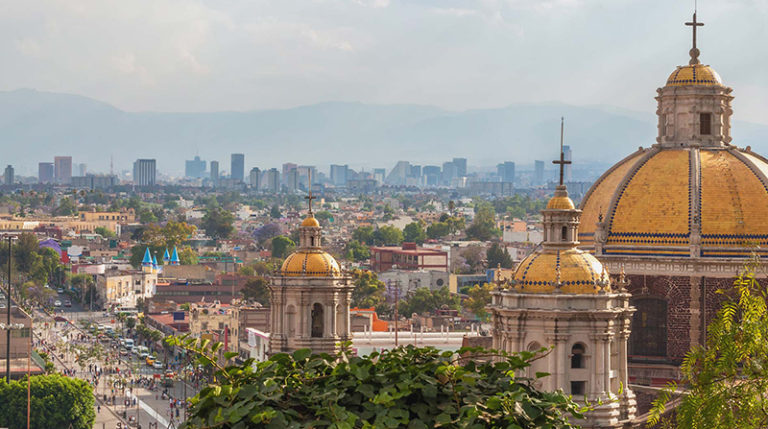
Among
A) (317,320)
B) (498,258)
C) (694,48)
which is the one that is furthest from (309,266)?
(498,258)

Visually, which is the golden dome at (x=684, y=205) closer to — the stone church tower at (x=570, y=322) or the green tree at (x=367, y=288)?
the stone church tower at (x=570, y=322)

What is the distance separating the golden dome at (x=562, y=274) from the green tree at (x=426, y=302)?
101513mm

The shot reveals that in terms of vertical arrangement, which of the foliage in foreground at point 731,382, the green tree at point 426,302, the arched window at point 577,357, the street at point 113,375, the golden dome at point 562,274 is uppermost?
the golden dome at point 562,274

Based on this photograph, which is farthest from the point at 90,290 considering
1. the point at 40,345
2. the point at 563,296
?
the point at 563,296

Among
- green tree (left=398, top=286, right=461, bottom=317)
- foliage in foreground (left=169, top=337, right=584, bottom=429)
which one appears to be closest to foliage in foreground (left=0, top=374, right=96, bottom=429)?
green tree (left=398, top=286, right=461, bottom=317)

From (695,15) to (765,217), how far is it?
8.59m

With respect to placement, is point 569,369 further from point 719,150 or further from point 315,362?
point 315,362

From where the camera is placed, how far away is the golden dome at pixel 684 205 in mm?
48469

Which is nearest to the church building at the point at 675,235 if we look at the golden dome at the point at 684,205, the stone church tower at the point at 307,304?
the golden dome at the point at 684,205

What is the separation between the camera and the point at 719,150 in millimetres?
50281

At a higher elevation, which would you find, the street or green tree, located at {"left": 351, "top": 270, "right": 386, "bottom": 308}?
green tree, located at {"left": 351, "top": 270, "right": 386, "bottom": 308}

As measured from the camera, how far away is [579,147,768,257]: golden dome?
48469 millimetres

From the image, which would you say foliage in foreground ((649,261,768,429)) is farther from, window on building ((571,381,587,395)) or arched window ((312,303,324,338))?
arched window ((312,303,324,338))

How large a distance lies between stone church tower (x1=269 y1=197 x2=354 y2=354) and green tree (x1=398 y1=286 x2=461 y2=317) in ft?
260
